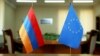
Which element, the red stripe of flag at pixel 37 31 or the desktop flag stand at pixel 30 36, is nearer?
the desktop flag stand at pixel 30 36

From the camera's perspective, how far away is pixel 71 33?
253 centimetres

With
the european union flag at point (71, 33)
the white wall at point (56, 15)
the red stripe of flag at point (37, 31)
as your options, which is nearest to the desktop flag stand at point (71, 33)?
the european union flag at point (71, 33)

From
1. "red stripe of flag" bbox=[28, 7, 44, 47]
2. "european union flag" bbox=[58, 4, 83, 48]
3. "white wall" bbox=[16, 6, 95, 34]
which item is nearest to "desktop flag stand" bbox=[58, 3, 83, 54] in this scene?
"european union flag" bbox=[58, 4, 83, 48]

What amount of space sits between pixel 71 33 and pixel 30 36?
20.9 inches

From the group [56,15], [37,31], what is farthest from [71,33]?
[56,15]

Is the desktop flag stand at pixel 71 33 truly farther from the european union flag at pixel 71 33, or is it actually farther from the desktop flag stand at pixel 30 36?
the desktop flag stand at pixel 30 36

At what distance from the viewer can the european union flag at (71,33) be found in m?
2.44

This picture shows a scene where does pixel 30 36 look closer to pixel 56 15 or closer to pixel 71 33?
pixel 71 33

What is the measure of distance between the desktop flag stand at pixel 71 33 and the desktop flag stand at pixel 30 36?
1.04 ft

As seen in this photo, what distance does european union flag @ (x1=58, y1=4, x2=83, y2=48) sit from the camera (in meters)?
2.44

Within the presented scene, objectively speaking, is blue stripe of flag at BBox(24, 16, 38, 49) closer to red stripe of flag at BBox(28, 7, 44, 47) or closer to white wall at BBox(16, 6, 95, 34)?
red stripe of flag at BBox(28, 7, 44, 47)

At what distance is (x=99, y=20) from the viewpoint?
11664 mm

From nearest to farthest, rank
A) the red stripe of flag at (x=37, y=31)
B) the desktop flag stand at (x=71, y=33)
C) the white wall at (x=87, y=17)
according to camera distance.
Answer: the desktop flag stand at (x=71, y=33), the red stripe of flag at (x=37, y=31), the white wall at (x=87, y=17)

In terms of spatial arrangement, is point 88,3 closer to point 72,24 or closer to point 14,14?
point 14,14
